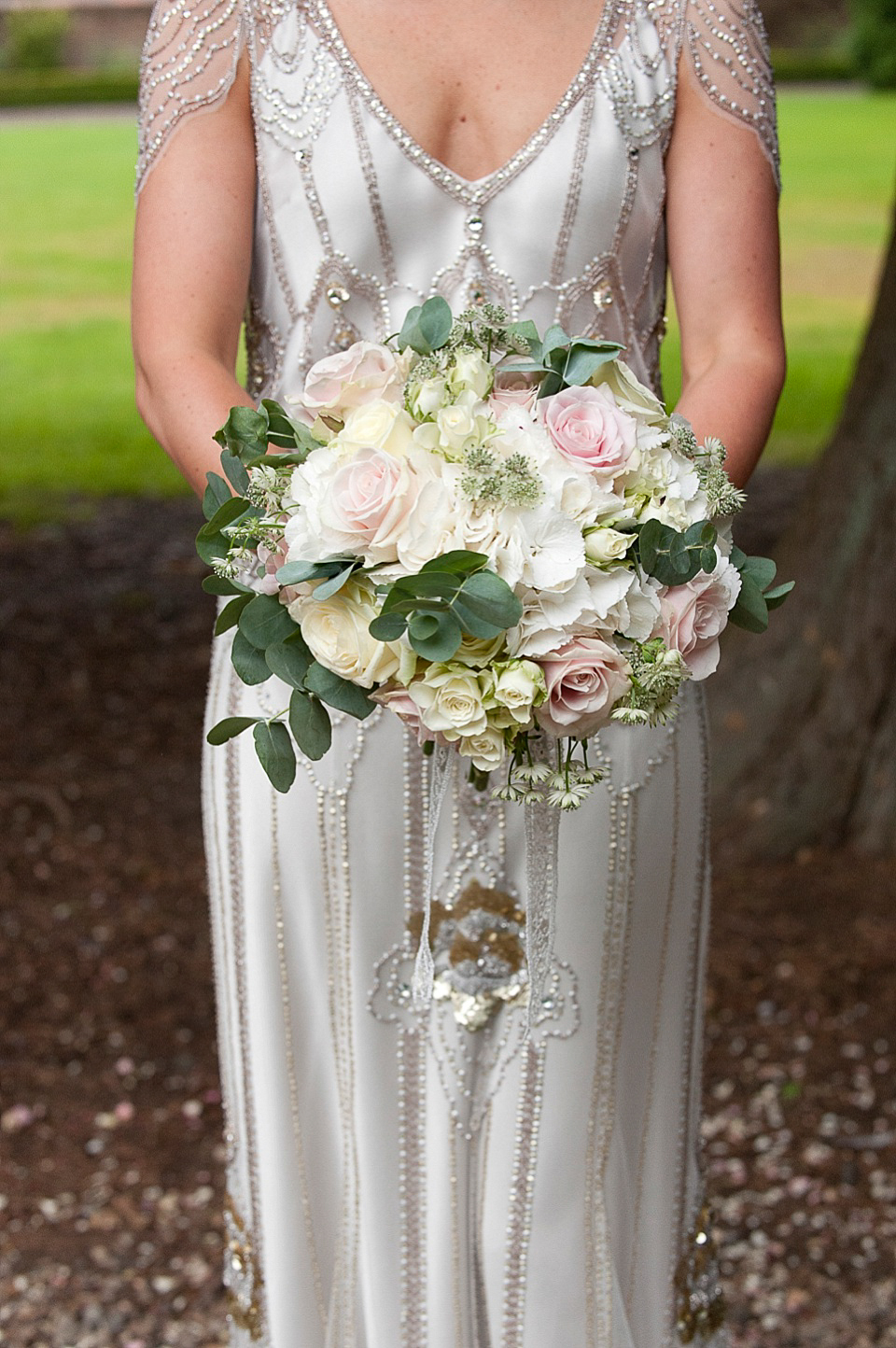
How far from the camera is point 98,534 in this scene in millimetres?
8625

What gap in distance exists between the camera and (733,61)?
1965 mm

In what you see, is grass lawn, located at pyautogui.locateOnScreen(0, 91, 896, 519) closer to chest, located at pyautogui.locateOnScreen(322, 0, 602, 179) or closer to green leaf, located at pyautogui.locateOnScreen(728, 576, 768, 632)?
chest, located at pyautogui.locateOnScreen(322, 0, 602, 179)

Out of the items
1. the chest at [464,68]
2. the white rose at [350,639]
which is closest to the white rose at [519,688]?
the white rose at [350,639]

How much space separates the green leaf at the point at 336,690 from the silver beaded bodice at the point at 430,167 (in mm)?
645

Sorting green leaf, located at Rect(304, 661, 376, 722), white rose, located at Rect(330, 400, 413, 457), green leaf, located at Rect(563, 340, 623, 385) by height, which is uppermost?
green leaf, located at Rect(563, 340, 623, 385)

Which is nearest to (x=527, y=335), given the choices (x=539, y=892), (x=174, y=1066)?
(x=539, y=892)

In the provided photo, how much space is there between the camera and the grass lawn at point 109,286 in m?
10.6

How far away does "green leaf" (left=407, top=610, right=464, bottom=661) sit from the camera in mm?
1368

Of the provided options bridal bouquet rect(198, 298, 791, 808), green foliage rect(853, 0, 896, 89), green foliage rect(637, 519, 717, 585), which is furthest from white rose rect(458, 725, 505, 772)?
green foliage rect(853, 0, 896, 89)

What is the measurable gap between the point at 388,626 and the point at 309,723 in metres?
0.21

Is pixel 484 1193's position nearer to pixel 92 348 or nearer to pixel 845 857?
pixel 845 857

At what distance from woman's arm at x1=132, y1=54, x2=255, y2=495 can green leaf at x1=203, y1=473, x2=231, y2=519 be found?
0.83ft

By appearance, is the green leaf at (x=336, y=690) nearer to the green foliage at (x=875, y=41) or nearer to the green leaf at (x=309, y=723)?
the green leaf at (x=309, y=723)

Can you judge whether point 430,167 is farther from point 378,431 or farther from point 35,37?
point 35,37
